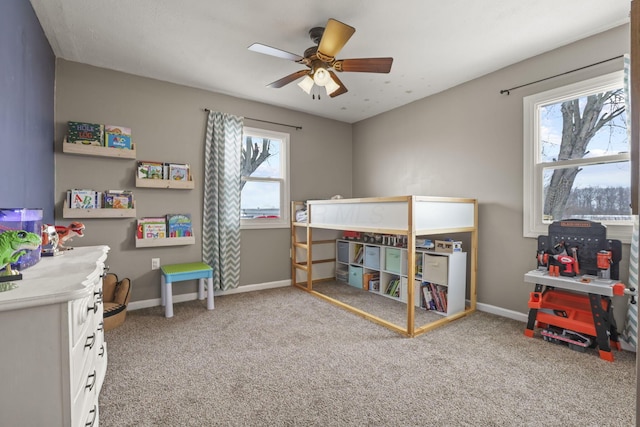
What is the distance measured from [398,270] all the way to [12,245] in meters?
3.07

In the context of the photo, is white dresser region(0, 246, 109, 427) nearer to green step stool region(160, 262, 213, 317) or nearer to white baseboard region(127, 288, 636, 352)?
green step stool region(160, 262, 213, 317)

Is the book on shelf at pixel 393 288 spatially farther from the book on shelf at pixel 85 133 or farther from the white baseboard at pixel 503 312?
the book on shelf at pixel 85 133

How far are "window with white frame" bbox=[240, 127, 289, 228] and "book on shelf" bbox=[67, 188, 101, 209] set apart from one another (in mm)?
1448

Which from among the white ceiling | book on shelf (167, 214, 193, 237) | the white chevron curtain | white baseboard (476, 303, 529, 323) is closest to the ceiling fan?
the white ceiling

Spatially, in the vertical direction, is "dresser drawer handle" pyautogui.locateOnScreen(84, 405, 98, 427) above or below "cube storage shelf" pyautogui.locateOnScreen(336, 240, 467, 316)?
below

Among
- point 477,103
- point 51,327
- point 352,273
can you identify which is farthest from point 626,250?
point 51,327

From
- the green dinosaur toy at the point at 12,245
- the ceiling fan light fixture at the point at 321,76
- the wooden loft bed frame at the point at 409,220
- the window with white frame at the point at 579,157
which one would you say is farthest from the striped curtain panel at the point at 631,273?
the green dinosaur toy at the point at 12,245

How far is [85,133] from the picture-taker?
270 cm

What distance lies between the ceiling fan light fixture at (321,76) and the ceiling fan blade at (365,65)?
8cm

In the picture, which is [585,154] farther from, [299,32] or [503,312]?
[299,32]

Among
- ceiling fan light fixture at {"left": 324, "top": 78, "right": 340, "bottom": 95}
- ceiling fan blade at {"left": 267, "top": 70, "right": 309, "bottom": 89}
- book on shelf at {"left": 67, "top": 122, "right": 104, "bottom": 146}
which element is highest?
ceiling fan blade at {"left": 267, "top": 70, "right": 309, "bottom": 89}

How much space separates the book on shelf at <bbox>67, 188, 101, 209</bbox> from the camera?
2.67 metres

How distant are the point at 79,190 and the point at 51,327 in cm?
231

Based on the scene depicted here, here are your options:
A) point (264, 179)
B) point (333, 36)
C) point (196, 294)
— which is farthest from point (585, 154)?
point (196, 294)
